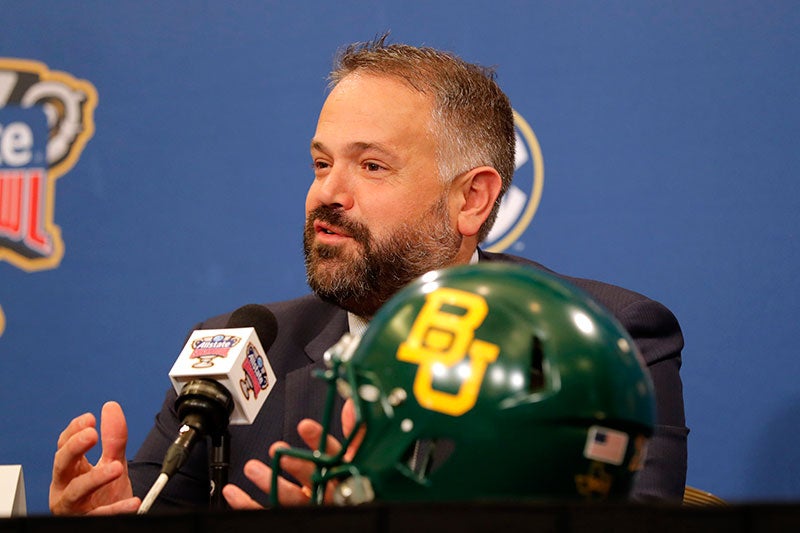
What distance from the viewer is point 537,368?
0.79 metres

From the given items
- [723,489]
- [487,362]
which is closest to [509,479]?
[487,362]

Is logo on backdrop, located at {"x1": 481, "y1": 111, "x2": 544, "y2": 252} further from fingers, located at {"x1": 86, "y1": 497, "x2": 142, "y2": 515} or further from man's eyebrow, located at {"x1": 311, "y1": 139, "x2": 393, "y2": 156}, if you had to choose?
fingers, located at {"x1": 86, "y1": 497, "x2": 142, "y2": 515}

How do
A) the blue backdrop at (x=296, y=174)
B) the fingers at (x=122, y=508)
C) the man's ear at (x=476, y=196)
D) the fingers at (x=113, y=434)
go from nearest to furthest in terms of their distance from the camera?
the fingers at (x=122, y=508) → the fingers at (x=113, y=434) → the man's ear at (x=476, y=196) → the blue backdrop at (x=296, y=174)

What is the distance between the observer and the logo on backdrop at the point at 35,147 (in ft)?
6.78

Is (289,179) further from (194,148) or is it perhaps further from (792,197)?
(792,197)

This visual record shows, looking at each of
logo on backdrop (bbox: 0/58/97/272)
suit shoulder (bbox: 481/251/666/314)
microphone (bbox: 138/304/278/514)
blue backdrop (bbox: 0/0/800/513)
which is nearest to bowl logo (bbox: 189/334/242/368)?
Result: microphone (bbox: 138/304/278/514)

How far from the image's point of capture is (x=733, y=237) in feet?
6.25

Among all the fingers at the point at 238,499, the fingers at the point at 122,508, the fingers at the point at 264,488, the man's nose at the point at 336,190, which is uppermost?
the man's nose at the point at 336,190

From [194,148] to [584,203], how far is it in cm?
82

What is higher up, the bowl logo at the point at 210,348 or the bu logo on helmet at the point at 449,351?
the bu logo on helmet at the point at 449,351

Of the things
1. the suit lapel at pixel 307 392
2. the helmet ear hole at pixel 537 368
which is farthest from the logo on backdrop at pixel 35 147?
the helmet ear hole at pixel 537 368

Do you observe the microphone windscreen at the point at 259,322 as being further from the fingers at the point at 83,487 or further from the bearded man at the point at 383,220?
the fingers at the point at 83,487

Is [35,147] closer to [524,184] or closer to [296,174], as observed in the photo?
[296,174]

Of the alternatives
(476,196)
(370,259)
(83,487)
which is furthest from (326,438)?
(476,196)
